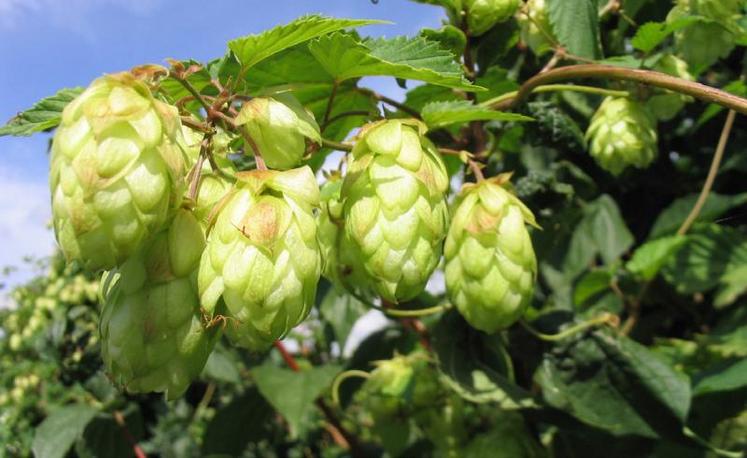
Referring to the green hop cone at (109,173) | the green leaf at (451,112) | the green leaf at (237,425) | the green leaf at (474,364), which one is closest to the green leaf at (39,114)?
the green hop cone at (109,173)

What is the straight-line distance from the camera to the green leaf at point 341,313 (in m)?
2.43

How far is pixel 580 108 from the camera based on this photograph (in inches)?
85.7

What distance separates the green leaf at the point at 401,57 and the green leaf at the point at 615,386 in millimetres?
939

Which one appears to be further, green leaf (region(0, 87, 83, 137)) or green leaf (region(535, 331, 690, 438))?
green leaf (region(535, 331, 690, 438))

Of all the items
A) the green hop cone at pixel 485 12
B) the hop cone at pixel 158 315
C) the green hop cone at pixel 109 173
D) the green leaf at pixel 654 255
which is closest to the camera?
the green hop cone at pixel 109 173

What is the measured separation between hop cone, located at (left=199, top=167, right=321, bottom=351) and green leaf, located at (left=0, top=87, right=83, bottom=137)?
30cm

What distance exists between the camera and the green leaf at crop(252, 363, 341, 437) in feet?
7.27

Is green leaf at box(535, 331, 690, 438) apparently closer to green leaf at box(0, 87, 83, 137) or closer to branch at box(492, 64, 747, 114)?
branch at box(492, 64, 747, 114)

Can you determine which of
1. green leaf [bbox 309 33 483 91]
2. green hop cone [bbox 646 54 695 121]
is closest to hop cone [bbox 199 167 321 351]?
green leaf [bbox 309 33 483 91]

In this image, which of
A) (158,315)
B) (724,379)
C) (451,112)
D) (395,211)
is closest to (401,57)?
(451,112)

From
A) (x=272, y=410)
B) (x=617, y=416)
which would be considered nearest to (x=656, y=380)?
(x=617, y=416)

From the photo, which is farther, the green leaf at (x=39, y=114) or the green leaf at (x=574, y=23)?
the green leaf at (x=574, y=23)

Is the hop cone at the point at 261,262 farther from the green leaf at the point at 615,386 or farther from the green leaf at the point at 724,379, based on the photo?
the green leaf at the point at 724,379

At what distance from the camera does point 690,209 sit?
2.43 metres
